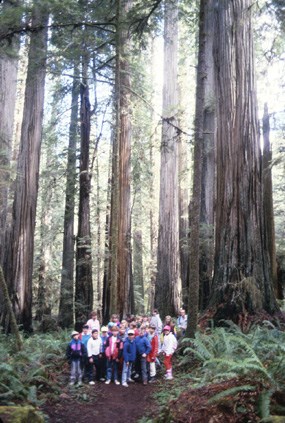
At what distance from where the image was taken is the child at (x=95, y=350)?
9.08m

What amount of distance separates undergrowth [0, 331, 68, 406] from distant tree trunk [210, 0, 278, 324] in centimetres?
356

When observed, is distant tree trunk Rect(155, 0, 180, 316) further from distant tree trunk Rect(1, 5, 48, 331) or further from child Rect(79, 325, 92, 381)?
child Rect(79, 325, 92, 381)

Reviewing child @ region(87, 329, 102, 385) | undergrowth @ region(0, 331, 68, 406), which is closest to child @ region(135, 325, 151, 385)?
child @ region(87, 329, 102, 385)

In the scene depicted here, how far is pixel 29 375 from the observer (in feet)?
24.1

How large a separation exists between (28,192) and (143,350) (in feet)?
21.9

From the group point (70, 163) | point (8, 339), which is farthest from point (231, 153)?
point (70, 163)

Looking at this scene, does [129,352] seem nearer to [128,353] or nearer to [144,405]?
[128,353]

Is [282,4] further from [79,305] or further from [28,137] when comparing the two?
[79,305]

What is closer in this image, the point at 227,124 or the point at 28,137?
the point at 227,124

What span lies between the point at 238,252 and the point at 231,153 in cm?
215

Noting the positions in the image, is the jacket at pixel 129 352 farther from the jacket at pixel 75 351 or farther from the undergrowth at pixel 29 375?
the undergrowth at pixel 29 375

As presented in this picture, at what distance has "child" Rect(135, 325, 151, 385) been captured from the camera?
9039 mm

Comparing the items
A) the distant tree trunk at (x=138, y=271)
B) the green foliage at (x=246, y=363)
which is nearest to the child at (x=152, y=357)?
the green foliage at (x=246, y=363)

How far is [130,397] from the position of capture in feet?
26.4
